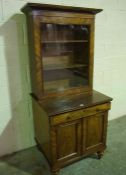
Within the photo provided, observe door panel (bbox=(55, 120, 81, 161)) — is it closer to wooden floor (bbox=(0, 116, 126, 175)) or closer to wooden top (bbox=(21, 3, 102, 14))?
wooden floor (bbox=(0, 116, 126, 175))

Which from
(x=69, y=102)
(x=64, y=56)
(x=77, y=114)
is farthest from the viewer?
(x=64, y=56)

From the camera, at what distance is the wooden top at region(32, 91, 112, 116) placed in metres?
1.71

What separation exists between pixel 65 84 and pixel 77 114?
0.48 m

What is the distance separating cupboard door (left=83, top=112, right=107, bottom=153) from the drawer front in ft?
0.21

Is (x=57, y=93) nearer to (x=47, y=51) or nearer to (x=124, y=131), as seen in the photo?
(x=47, y=51)

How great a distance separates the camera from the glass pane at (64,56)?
1.93 metres

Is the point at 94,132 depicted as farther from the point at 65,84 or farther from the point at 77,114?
the point at 65,84

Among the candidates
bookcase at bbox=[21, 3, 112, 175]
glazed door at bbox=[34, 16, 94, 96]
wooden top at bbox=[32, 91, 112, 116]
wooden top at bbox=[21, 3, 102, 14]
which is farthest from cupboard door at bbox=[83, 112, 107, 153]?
wooden top at bbox=[21, 3, 102, 14]

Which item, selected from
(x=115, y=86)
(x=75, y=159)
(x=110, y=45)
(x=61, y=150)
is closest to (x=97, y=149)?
(x=75, y=159)

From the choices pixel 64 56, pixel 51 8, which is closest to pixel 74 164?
pixel 64 56

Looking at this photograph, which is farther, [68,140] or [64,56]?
[64,56]

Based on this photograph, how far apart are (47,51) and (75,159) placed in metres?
1.27

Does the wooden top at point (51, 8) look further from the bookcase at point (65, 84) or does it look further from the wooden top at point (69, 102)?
the wooden top at point (69, 102)

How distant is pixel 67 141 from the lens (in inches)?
72.5
